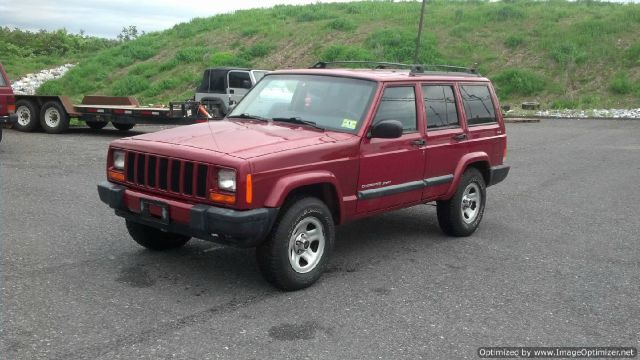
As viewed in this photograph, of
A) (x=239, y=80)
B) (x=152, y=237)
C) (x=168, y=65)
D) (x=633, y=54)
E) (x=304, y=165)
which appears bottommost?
(x=152, y=237)

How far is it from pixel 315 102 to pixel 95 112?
11689 mm

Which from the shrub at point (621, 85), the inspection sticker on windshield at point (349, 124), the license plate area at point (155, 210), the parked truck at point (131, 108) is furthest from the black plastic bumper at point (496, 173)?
the shrub at point (621, 85)

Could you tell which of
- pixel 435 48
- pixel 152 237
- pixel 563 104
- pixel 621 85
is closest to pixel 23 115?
pixel 152 237

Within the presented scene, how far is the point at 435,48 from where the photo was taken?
35.7m

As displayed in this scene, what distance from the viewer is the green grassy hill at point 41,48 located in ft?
144

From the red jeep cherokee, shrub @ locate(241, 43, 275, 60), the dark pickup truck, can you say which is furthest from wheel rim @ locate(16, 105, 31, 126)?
shrub @ locate(241, 43, 275, 60)

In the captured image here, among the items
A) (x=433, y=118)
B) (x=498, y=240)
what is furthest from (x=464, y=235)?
(x=433, y=118)

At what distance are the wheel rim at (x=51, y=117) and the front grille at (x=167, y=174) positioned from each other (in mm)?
12331

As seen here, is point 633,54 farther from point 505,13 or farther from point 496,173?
point 496,173

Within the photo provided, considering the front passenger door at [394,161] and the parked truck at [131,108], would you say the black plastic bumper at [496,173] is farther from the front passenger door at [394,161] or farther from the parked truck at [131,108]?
the parked truck at [131,108]

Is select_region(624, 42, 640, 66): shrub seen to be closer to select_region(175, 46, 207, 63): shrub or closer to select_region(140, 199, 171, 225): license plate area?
select_region(175, 46, 207, 63): shrub

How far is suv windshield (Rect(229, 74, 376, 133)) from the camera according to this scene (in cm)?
590

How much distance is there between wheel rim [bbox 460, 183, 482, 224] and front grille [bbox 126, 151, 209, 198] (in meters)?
3.45

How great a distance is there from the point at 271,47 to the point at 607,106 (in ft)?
64.3
